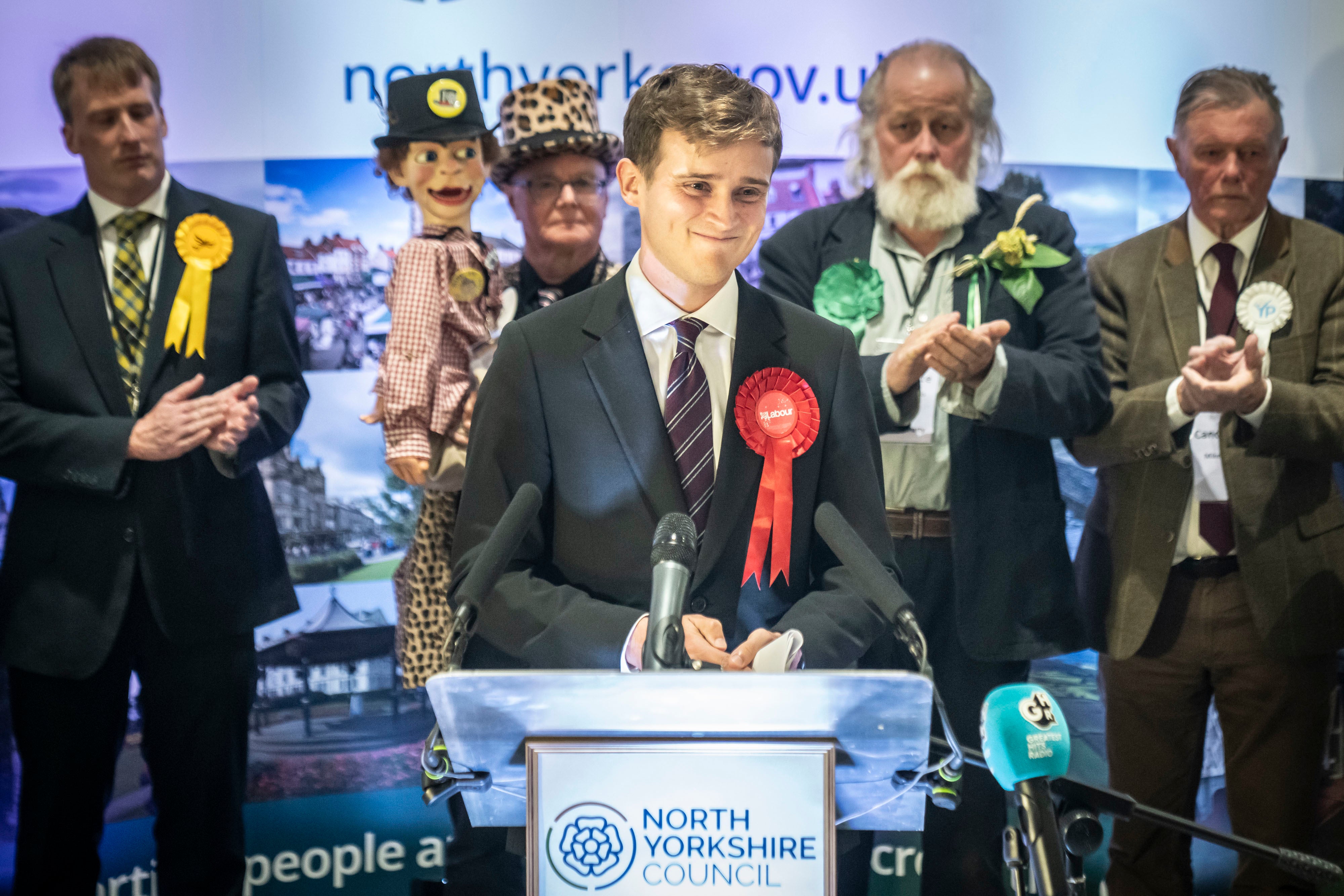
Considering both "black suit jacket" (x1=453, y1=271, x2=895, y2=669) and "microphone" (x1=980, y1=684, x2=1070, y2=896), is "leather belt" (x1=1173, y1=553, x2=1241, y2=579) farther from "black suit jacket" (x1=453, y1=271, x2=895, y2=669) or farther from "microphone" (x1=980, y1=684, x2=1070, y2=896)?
"microphone" (x1=980, y1=684, x2=1070, y2=896)

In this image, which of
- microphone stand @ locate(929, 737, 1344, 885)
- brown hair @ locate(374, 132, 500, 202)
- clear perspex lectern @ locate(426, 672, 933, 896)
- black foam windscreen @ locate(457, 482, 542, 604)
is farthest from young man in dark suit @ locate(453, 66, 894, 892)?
brown hair @ locate(374, 132, 500, 202)

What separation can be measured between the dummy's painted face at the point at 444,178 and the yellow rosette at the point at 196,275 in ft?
1.77

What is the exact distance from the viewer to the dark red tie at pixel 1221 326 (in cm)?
321

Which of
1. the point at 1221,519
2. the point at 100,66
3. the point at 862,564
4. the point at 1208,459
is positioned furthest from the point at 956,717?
the point at 100,66

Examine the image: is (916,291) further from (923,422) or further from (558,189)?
(558,189)

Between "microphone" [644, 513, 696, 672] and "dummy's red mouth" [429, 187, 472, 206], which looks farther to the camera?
"dummy's red mouth" [429, 187, 472, 206]

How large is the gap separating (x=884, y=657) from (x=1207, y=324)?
1645mm

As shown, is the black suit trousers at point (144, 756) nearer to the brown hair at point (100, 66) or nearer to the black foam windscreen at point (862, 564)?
the brown hair at point (100, 66)

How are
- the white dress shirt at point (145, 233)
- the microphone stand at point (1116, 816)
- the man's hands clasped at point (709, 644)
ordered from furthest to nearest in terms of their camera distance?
1. the white dress shirt at point (145, 233)
2. the man's hands clasped at point (709, 644)
3. the microphone stand at point (1116, 816)

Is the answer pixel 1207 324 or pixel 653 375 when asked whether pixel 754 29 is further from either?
pixel 653 375

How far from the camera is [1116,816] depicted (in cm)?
166

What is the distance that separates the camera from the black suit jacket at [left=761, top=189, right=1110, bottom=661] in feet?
9.72

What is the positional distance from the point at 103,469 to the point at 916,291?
86.4 inches

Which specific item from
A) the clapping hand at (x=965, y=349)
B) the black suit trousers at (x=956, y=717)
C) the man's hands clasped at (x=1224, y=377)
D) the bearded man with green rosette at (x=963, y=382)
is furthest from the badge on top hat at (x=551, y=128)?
the man's hands clasped at (x=1224, y=377)
